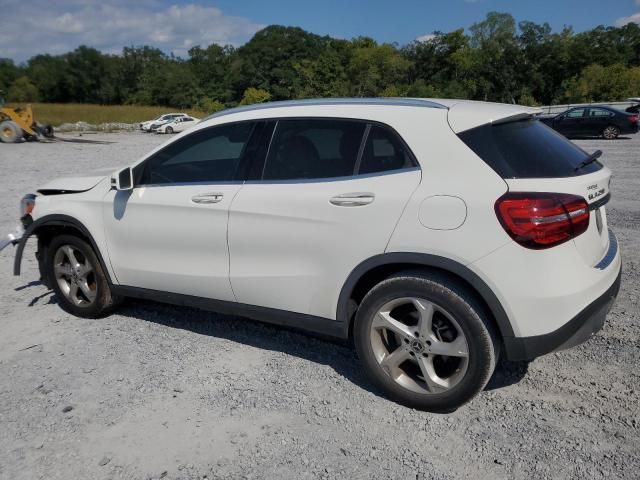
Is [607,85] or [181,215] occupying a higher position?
[607,85]

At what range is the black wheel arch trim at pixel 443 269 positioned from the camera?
2.82 metres

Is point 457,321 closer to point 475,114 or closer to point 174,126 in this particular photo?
point 475,114

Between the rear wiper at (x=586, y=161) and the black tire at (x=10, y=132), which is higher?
the rear wiper at (x=586, y=161)

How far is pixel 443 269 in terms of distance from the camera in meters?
2.95

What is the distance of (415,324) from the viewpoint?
10.5 ft

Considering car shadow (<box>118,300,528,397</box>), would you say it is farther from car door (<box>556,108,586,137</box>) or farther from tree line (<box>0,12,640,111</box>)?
tree line (<box>0,12,640,111</box>)

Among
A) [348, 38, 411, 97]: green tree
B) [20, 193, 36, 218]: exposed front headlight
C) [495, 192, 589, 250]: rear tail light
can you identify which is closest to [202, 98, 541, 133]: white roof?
[495, 192, 589, 250]: rear tail light

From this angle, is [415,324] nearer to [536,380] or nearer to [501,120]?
[536,380]

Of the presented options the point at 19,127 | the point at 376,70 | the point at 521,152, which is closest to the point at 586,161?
the point at 521,152

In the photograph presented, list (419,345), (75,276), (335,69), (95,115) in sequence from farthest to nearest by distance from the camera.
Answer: (335,69)
(95,115)
(75,276)
(419,345)

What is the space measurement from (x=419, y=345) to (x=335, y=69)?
313 feet

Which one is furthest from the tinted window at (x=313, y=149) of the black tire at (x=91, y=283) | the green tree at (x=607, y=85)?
the green tree at (x=607, y=85)

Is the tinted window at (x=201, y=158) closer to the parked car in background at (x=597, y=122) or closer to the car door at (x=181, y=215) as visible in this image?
the car door at (x=181, y=215)

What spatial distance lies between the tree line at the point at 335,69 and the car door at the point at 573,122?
4233cm
